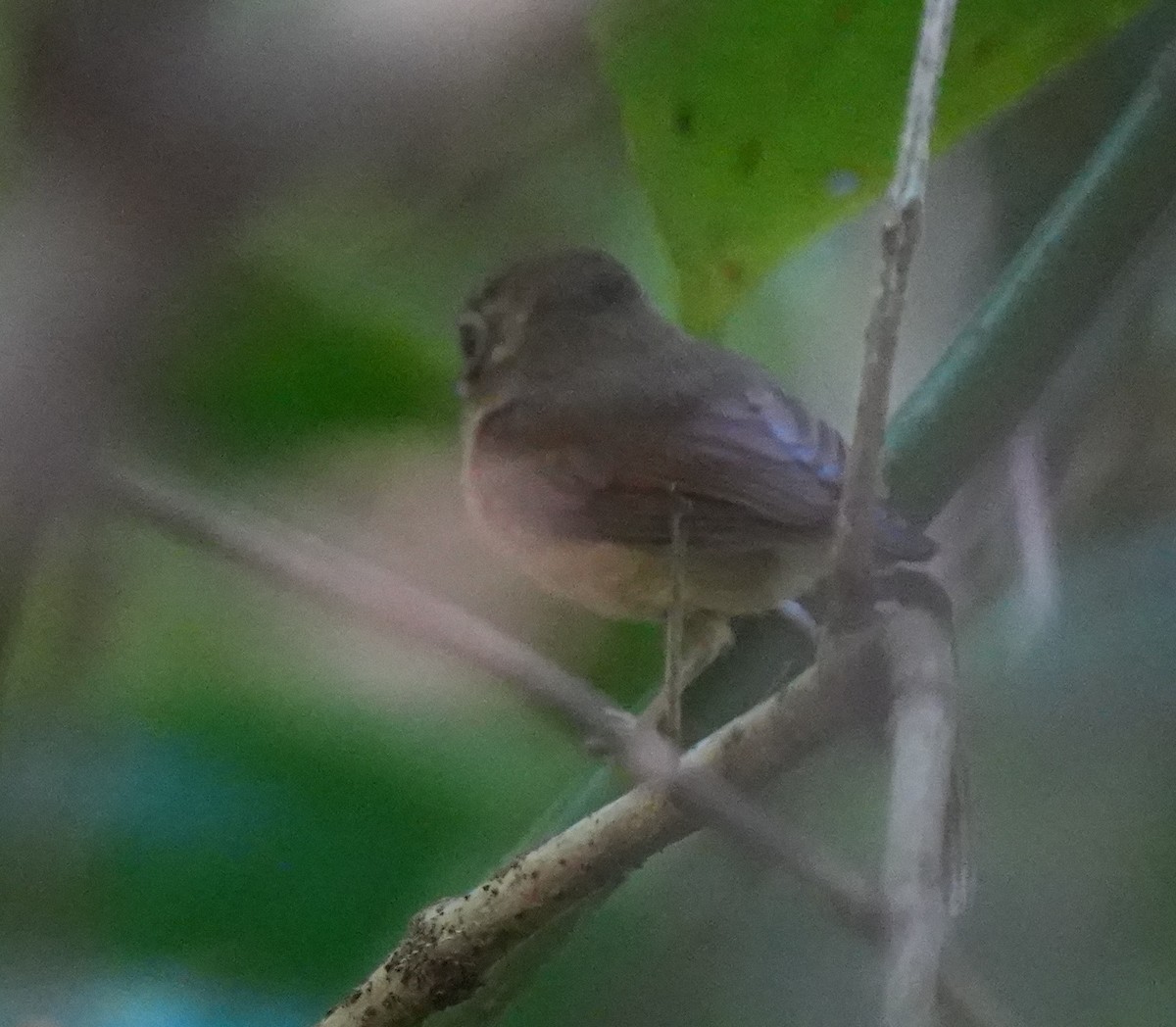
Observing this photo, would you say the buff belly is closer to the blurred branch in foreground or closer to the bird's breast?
the bird's breast

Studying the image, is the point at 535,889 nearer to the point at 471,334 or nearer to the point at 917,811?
the point at 917,811

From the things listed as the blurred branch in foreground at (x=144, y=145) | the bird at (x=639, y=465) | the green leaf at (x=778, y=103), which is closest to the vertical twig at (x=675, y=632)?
the bird at (x=639, y=465)

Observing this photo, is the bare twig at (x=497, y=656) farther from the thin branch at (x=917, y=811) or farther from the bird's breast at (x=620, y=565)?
the bird's breast at (x=620, y=565)

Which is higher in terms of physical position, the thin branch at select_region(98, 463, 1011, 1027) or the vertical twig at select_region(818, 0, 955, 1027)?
the vertical twig at select_region(818, 0, 955, 1027)

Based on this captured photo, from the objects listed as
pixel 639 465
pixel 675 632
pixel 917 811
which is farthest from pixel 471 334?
pixel 917 811

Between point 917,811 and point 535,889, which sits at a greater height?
point 917,811

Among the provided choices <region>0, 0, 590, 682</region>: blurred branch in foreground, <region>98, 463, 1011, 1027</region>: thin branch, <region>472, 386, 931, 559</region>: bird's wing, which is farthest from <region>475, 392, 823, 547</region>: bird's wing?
<region>0, 0, 590, 682</region>: blurred branch in foreground
